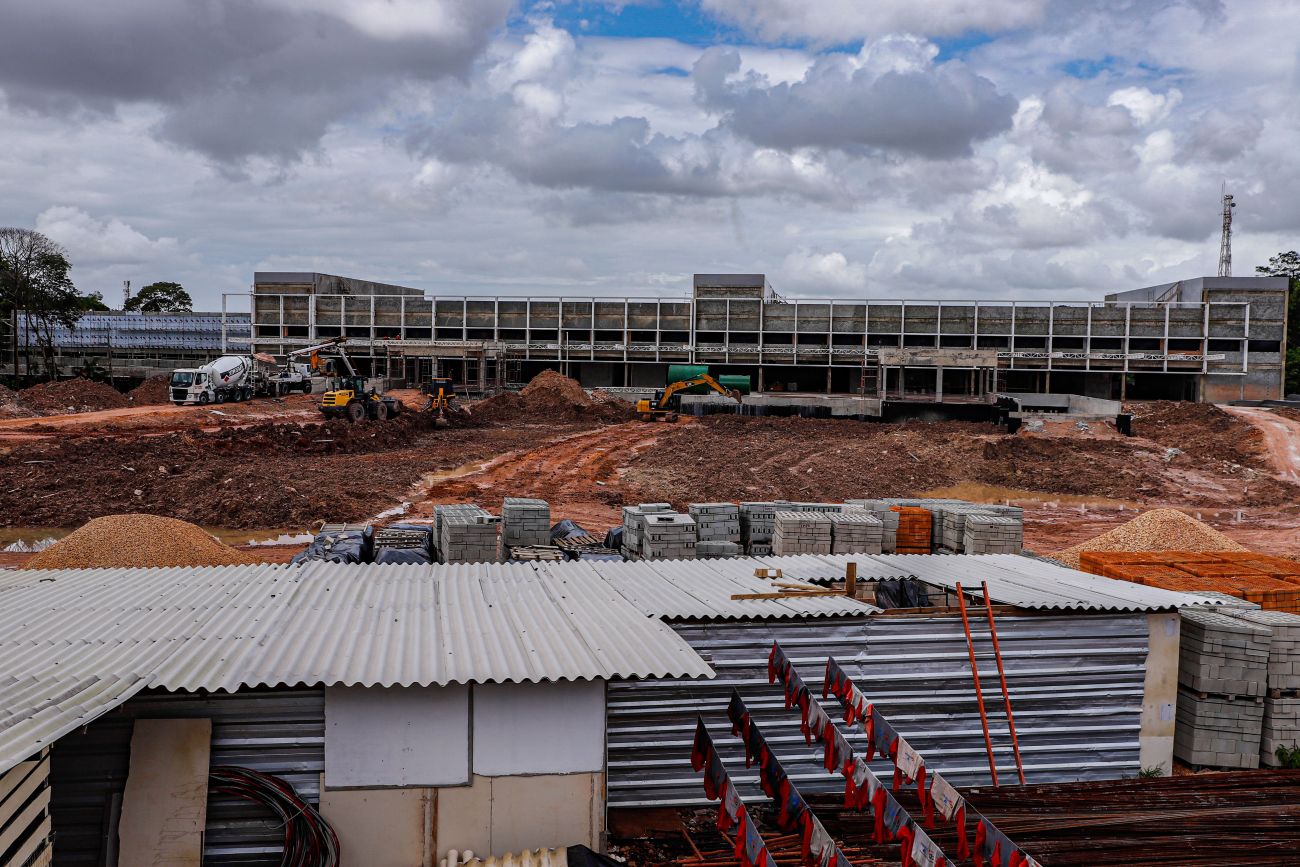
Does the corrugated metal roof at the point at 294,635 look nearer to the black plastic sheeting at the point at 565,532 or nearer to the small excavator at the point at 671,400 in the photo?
the black plastic sheeting at the point at 565,532

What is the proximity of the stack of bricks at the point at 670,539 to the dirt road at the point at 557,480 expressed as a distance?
9011 mm

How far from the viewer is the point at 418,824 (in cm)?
766

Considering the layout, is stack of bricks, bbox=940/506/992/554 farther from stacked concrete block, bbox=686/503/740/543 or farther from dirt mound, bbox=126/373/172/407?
dirt mound, bbox=126/373/172/407

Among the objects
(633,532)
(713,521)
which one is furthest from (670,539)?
(713,521)

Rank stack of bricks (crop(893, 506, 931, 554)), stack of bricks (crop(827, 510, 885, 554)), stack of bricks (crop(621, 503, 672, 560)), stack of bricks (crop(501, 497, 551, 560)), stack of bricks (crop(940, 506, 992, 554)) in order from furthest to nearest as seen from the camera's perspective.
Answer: stack of bricks (crop(501, 497, 551, 560))
stack of bricks (crop(893, 506, 931, 554))
stack of bricks (crop(940, 506, 992, 554))
stack of bricks (crop(621, 503, 672, 560))
stack of bricks (crop(827, 510, 885, 554))

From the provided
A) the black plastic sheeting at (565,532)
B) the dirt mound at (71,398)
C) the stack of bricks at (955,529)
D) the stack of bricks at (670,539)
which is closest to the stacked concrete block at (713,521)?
the stack of bricks at (670,539)

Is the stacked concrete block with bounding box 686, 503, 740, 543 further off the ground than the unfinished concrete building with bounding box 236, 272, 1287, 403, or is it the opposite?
the unfinished concrete building with bounding box 236, 272, 1287, 403

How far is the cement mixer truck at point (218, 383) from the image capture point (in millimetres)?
50062

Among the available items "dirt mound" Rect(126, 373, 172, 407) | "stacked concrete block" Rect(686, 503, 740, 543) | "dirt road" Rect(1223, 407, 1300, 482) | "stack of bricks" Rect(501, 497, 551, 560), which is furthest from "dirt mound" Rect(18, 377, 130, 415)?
"dirt road" Rect(1223, 407, 1300, 482)

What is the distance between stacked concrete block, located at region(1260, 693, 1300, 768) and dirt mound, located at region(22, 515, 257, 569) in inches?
587

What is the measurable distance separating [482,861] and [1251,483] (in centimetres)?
3545

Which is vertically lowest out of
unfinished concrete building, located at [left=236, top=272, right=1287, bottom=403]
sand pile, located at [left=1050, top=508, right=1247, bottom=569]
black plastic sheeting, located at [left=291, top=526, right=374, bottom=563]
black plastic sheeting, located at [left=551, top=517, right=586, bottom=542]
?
sand pile, located at [left=1050, top=508, right=1247, bottom=569]

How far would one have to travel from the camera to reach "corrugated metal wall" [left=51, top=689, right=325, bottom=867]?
7328 millimetres

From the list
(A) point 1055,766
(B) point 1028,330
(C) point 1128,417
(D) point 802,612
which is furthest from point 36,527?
Answer: (B) point 1028,330
